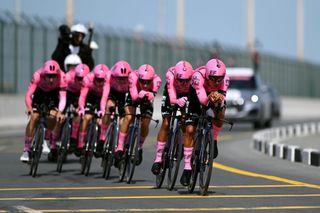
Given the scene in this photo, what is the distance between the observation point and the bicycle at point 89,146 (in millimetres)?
18906

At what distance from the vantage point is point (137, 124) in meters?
17.4

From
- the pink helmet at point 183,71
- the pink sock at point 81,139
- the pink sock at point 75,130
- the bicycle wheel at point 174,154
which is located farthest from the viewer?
the pink sock at point 75,130

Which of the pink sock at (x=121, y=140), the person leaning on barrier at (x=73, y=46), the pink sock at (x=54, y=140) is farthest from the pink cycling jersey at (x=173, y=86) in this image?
the person leaning on barrier at (x=73, y=46)

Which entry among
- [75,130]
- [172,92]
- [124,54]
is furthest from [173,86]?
[124,54]

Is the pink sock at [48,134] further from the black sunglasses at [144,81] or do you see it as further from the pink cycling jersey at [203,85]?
the pink cycling jersey at [203,85]

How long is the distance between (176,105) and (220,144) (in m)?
14.0

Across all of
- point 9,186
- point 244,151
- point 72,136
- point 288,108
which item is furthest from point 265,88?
point 288,108

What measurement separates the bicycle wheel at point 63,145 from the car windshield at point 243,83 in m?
18.9

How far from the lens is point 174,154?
16.1 m

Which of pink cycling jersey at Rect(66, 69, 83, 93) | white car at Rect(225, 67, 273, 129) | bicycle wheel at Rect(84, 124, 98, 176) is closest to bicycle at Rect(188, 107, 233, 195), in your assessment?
bicycle wheel at Rect(84, 124, 98, 176)

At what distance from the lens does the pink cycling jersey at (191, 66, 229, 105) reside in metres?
15.2

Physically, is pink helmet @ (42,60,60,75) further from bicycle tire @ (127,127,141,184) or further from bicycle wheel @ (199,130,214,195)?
bicycle wheel @ (199,130,214,195)

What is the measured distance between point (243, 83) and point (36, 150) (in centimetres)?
2042

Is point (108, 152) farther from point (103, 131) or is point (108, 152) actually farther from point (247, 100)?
point (247, 100)
